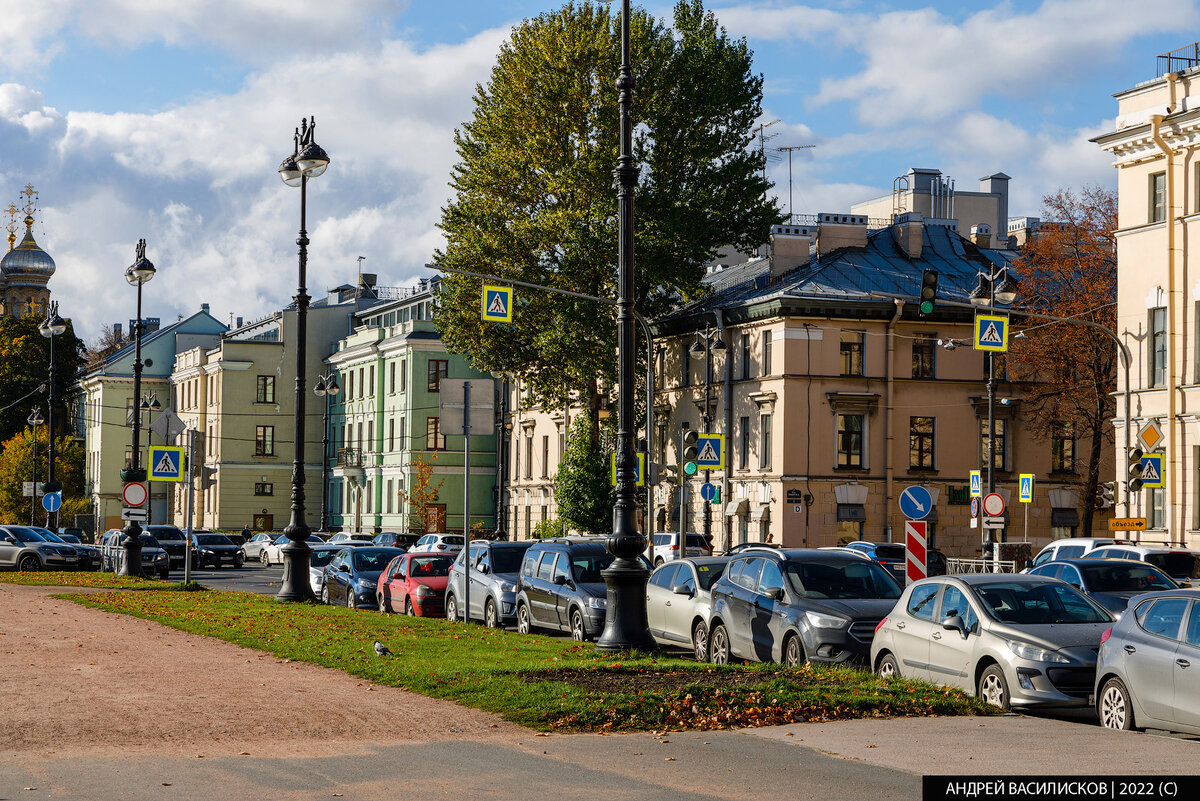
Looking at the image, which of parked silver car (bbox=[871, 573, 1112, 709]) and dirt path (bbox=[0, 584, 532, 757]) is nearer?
dirt path (bbox=[0, 584, 532, 757])

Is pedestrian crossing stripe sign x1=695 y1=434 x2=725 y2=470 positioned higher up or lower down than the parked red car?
higher up

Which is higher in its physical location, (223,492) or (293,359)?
(293,359)

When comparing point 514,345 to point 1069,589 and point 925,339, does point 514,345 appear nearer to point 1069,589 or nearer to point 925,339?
point 925,339

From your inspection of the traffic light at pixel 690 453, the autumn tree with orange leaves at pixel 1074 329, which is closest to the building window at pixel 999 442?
the autumn tree with orange leaves at pixel 1074 329

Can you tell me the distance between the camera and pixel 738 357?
5869 cm

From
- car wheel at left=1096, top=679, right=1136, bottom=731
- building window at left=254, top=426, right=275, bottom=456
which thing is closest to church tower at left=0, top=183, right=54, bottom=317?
building window at left=254, top=426, right=275, bottom=456

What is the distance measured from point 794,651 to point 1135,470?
21.5 metres

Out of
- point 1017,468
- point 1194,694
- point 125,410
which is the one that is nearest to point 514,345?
point 1017,468

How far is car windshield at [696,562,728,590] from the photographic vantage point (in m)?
21.2

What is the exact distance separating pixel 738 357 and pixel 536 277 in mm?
8467

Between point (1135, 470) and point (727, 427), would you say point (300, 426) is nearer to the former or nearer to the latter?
point (1135, 470)

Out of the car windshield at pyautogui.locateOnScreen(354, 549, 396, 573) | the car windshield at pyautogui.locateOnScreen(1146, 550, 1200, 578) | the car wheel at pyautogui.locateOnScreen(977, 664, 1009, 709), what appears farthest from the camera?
the car windshield at pyautogui.locateOnScreen(354, 549, 396, 573)

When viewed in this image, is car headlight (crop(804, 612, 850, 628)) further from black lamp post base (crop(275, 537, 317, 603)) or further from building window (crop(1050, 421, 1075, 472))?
building window (crop(1050, 421, 1075, 472))

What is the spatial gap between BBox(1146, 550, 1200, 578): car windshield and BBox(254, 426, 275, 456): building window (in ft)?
254
